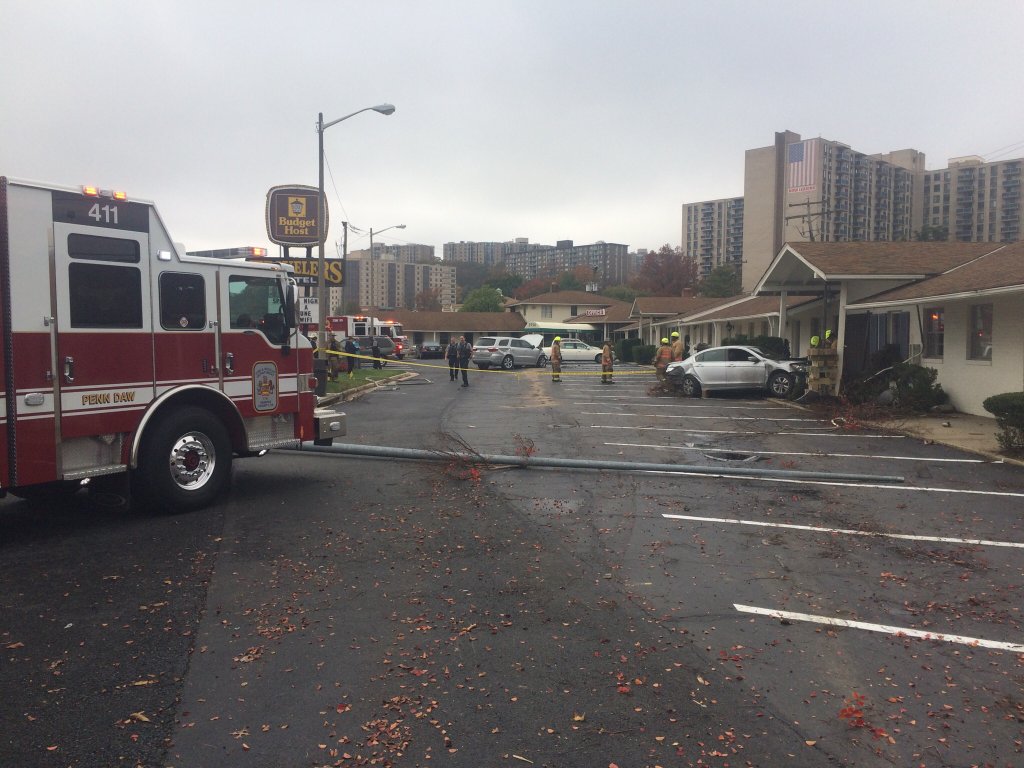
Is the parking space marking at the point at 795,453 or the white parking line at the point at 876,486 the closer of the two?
the white parking line at the point at 876,486

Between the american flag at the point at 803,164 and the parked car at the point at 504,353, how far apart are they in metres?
35.3

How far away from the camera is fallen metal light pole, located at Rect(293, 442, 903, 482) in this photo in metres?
10.2

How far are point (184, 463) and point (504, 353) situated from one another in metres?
31.9

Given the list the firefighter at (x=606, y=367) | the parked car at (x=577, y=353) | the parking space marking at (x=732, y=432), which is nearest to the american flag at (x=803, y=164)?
the parked car at (x=577, y=353)

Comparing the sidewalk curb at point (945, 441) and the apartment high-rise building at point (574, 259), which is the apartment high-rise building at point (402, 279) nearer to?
the apartment high-rise building at point (574, 259)

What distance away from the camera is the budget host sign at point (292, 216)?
77.7ft

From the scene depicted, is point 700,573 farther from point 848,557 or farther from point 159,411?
point 159,411

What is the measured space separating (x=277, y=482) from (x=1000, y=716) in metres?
8.28

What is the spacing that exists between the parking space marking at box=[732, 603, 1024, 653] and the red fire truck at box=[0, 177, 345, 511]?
5.87 m

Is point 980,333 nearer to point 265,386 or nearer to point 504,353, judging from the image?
point 265,386

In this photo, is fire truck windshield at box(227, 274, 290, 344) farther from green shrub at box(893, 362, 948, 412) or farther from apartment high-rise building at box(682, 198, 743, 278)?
apartment high-rise building at box(682, 198, 743, 278)

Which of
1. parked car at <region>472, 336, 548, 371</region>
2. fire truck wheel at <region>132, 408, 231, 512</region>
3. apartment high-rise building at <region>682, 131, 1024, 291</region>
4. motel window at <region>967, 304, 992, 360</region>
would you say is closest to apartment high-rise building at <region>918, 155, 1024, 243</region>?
apartment high-rise building at <region>682, 131, 1024, 291</region>

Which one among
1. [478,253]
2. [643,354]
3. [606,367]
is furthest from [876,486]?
[478,253]

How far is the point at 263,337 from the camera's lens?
9.06 metres
